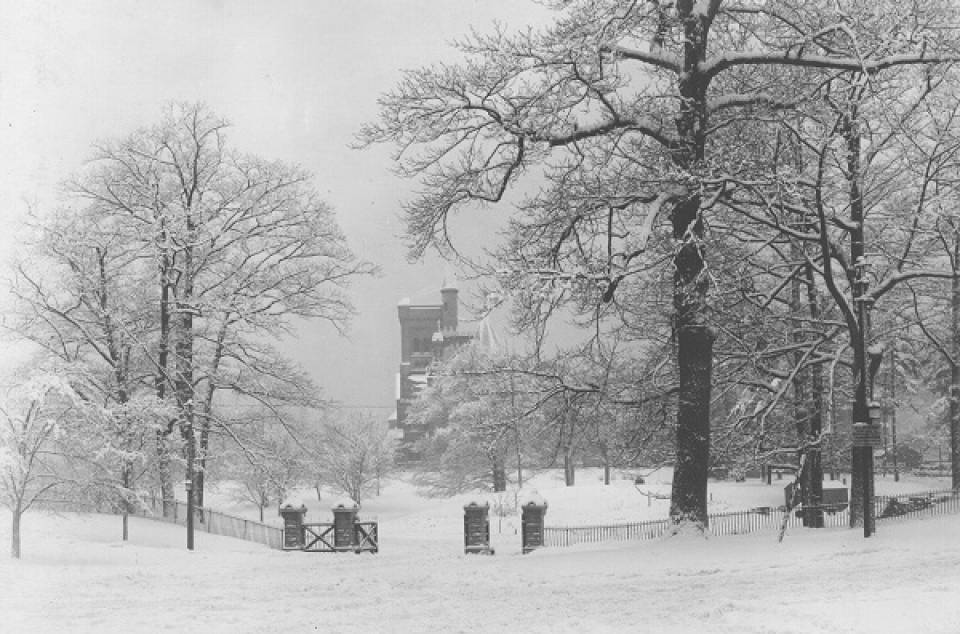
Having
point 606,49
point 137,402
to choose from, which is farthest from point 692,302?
point 137,402

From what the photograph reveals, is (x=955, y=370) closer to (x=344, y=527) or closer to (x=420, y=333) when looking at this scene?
(x=344, y=527)

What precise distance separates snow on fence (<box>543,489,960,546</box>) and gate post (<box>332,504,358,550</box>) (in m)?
5.81

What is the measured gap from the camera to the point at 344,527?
77.4ft

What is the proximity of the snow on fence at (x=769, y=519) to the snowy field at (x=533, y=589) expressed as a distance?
486 cm

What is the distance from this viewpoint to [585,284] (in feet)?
45.9

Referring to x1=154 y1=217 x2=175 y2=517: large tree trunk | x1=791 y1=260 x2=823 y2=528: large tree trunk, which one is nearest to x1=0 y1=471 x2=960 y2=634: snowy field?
x1=791 y1=260 x2=823 y2=528: large tree trunk

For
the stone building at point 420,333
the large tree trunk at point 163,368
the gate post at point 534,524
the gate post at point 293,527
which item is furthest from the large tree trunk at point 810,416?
the stone building at point 420,333

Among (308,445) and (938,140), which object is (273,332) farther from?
(938,140)

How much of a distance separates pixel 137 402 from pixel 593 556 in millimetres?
13116

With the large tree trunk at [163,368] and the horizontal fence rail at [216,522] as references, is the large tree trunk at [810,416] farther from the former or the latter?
the large tree trunk at [163,368]

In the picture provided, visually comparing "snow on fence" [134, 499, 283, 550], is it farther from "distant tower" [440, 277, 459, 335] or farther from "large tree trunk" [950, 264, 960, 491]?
"distant tower" [440, 277, 459, 335]

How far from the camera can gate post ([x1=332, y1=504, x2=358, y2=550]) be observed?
2344cm

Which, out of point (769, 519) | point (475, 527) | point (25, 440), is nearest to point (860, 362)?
point (475, 527)

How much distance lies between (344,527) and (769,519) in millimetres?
12639
